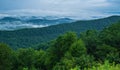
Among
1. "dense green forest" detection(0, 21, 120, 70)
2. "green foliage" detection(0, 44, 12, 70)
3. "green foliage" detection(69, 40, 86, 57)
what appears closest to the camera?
"green foliage" detection(69, 40, 86, 57)

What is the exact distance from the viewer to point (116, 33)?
74.3 meters

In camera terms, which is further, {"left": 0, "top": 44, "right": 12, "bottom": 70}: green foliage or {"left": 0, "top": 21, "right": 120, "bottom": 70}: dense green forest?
{"left": 0, "top": 44, "right": 12, "bottom": 70}: green foliage

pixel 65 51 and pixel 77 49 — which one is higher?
pixel 77 49

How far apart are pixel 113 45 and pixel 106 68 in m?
52.3

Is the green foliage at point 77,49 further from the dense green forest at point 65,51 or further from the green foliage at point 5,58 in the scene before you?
the green foliage at point 5,58

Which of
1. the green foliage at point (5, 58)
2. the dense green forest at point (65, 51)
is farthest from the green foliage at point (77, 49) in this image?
the green foliage at point (5, 58)

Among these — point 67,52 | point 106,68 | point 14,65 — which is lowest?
point 14,65

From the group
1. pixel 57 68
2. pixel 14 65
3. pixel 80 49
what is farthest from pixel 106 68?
pixel 14 65

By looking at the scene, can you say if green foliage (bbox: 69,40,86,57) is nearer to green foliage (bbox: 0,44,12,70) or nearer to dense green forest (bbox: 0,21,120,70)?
dense green forest (bbox: 0,21,120,70)

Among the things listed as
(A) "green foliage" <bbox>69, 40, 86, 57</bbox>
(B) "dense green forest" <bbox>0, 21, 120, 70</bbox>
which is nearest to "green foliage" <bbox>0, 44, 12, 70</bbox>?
(B) "dense green forest" <bbox>0, 21, 120, 70</bbox>

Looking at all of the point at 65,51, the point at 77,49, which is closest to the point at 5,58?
the point at 65,51

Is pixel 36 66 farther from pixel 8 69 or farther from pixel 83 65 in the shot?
pixel 83 65

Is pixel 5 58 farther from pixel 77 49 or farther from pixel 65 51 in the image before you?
pixel 77 49

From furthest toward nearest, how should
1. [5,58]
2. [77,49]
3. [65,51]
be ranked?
[5,58] → [65,51] → [77,49]
